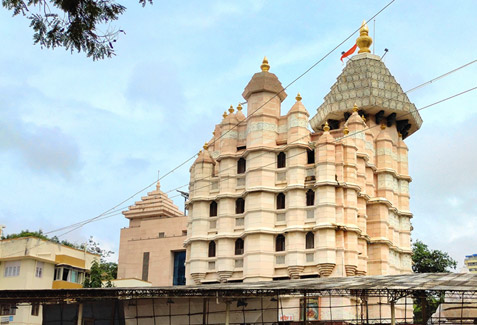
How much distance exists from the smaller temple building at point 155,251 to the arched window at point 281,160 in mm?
20103

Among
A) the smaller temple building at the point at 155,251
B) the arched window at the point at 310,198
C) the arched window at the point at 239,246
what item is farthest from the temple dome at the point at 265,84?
the smaller temple building at the point at 155,251

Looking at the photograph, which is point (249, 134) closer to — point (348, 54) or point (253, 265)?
point (253, 265)

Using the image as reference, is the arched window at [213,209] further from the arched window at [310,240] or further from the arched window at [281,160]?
the arched window at [310,240]

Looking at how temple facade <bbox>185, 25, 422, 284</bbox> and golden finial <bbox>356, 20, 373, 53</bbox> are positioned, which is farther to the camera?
golden finial <bbox>356, 20, 373, 53</bbox>

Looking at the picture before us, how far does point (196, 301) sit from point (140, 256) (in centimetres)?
3421

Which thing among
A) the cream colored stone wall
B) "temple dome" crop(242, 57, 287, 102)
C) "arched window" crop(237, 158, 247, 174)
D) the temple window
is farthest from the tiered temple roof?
the temple window

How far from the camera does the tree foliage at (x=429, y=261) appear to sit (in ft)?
220

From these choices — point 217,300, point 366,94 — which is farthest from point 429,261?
point 217,300

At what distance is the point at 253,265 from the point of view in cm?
Answer: 4366

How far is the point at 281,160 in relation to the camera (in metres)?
46.2

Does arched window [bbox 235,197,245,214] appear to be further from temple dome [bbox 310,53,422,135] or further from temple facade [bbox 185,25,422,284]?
temple dome [bbox 310,53,422,135]

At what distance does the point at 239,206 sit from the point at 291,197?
419cm

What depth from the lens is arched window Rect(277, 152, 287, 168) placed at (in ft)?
151

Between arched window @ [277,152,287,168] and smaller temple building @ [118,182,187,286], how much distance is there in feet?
66.0
